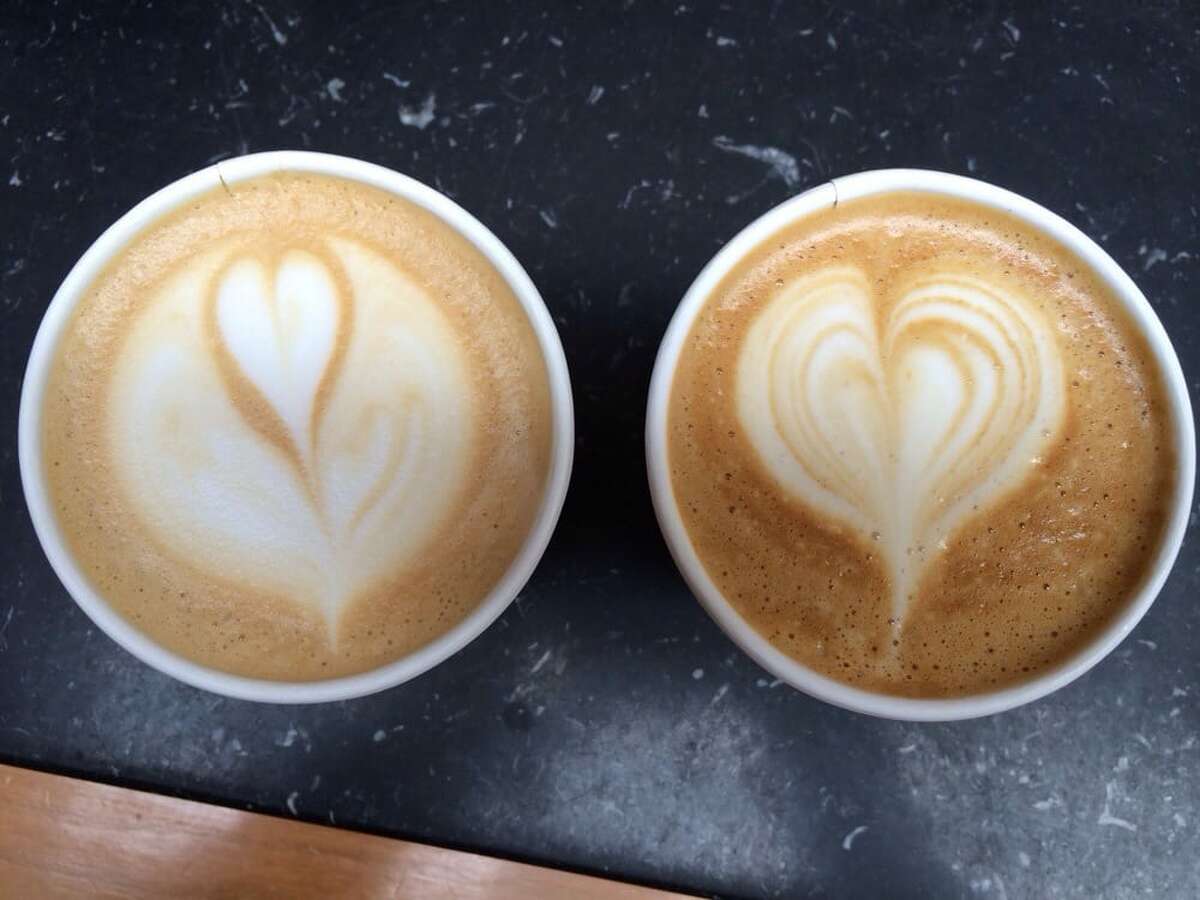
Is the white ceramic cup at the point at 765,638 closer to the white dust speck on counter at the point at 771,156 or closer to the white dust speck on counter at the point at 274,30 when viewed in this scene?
the white dust speck on counter at the point at 771,156

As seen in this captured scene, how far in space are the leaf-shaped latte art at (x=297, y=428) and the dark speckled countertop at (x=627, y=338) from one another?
276mm

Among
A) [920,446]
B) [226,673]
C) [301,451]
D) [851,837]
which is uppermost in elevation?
[920,446]

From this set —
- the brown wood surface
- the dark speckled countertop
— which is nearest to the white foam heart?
the dark speckled countertop

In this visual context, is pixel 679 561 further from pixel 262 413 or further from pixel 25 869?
pixel 25 869

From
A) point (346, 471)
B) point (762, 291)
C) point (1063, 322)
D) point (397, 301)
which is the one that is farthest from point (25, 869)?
point (1063, 322)

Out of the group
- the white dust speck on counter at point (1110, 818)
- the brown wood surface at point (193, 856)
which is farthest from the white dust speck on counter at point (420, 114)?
the white dust speck on counter at point (1110, 818)

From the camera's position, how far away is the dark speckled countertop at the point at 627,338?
1.09m

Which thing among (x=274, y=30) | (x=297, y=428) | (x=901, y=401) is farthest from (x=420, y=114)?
(x=901, y=401)

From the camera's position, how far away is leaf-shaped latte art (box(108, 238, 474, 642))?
86 cm

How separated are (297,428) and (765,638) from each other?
520mm

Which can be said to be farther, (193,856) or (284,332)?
(193,856)

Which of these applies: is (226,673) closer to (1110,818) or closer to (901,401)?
(901,401)

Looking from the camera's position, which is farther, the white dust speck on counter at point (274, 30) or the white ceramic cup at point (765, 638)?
the white dust speck on counter at point (274, 30)

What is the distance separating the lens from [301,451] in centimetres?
87
